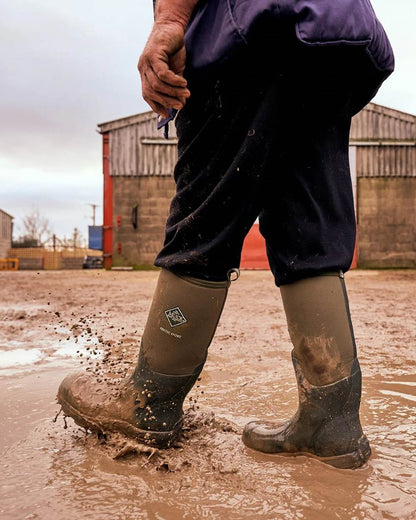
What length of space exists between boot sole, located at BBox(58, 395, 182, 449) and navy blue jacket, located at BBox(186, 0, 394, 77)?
873 mm

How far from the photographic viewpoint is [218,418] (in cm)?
139

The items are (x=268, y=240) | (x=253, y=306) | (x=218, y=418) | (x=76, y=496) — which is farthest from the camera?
(x=253, y=306)

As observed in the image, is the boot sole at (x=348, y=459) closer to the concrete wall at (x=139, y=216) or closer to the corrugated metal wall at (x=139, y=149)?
the concrete wall at (x=139, y=216)

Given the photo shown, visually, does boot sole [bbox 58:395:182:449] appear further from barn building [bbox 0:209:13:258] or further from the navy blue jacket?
barn building [bbox 0:209:13:258]

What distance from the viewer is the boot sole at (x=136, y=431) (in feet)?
3.78

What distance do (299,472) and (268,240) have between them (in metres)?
0.57

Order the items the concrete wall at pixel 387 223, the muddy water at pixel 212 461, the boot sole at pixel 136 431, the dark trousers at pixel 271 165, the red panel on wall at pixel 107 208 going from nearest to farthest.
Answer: the muddy water at pixel 212 461
the dark trousers at pixel 271 165
the boot sole at pixel 136 431
the concrete wall at pixel 387 223
the red panel on wall at pixel 107 208

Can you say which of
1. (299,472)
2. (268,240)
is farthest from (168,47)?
(299,472)

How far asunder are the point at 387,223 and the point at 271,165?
13432 millimetres

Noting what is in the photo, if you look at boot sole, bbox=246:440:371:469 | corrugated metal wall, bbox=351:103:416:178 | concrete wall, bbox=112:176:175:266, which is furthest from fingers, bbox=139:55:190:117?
corrugated metal wall, bbox=351:103:416:178

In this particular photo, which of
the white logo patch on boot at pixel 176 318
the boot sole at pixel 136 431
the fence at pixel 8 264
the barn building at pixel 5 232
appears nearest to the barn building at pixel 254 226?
the fence at pixel 8 264

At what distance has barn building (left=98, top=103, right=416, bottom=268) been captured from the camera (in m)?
13.4

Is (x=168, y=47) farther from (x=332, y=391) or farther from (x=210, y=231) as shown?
(x=332, y=391)

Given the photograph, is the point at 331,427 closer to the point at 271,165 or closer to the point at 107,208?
the point at 271,165
